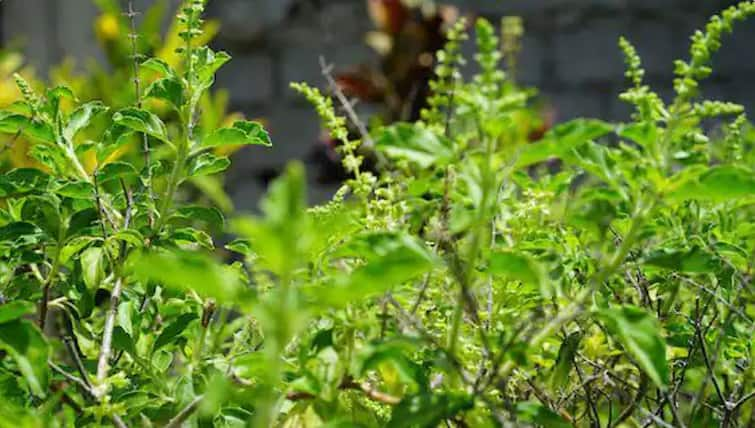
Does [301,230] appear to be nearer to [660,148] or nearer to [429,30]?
[660,148]

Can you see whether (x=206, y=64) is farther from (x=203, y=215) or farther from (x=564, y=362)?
(x=564, y=362)

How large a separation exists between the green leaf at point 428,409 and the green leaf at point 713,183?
158mm

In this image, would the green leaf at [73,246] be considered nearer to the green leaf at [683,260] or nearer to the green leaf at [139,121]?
the green leaf at [139,121]

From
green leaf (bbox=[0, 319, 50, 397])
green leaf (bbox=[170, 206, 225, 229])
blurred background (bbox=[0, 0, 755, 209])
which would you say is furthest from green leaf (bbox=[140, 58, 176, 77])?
blurred background (bbox=[0, 0, 755, 209])

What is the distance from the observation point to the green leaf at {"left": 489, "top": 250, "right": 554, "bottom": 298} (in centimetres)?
55

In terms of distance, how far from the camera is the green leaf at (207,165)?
0.76m

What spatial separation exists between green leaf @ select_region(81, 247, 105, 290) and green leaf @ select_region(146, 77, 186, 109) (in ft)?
0.37

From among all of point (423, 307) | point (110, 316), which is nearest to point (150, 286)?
point (110, 316)

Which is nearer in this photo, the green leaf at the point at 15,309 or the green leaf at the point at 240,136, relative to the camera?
the green leaf at the point at 15,309

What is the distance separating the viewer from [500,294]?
2.62 ft

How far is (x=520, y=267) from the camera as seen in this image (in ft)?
1.83

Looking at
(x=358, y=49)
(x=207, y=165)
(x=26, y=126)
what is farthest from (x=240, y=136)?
(x=358, y=49)

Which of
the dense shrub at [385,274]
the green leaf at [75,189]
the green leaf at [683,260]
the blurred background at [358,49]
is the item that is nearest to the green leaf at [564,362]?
the dense shrub at [385,274]

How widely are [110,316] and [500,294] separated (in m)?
0.28
